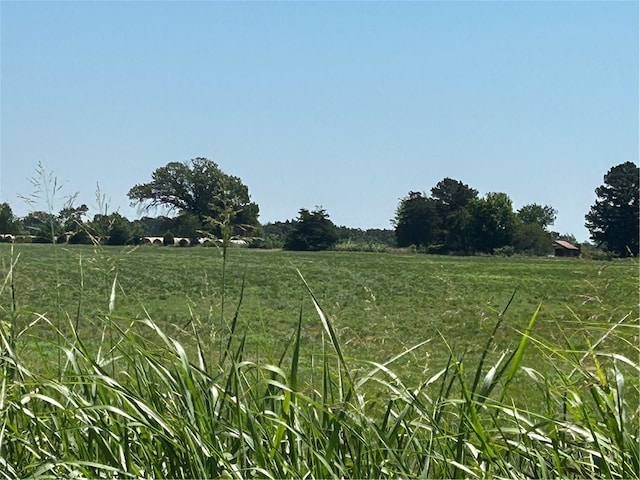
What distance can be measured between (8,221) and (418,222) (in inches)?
2529

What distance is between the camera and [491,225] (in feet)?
228

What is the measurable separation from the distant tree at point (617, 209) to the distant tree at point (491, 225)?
28.4ft

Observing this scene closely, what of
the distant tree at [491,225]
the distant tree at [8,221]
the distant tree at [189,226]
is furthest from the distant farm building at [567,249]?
the distant tree at [491,225]

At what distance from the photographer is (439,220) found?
70938mm

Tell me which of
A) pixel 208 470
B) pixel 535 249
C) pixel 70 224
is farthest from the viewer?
pixel 535 249

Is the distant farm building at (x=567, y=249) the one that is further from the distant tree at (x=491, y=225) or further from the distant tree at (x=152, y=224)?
the distant tree at (x=491, y=225)

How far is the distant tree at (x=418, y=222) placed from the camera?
66.3m

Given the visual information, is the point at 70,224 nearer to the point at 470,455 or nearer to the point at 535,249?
the point at 470,455

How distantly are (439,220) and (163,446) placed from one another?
69863 millimetres

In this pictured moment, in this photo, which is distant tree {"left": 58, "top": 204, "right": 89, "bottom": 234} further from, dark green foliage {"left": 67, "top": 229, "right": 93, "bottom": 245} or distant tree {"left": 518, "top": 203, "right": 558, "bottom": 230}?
distant tree {"left": 518, "top": 203, "right": 558, "bottom": 230}

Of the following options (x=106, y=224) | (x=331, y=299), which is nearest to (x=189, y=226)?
(x=106, y=224)

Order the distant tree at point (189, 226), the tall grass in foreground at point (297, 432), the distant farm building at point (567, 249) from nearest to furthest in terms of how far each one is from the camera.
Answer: the tall grass in foreground at point (297, 432) → the distant tree at point (189, 226) → the distant farm building at point (567, 249)

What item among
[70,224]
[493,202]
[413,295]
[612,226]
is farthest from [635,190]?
[70,224]

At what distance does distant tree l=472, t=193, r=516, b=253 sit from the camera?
221 ft
